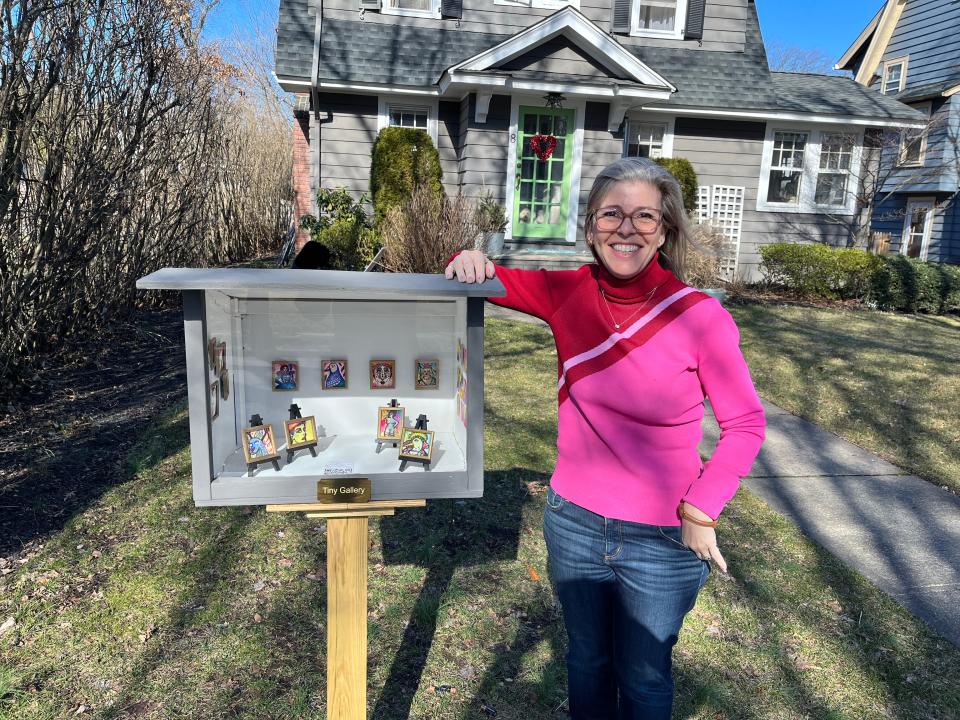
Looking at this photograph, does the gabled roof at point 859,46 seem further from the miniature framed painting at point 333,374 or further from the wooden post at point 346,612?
the wooden post at point 346,612

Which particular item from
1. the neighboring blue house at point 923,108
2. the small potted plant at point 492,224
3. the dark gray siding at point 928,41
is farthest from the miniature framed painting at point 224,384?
the dark gray siding at point 928,41

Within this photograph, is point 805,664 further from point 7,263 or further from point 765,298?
point 765,298

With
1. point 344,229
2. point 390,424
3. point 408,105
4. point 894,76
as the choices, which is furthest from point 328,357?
point 894,76

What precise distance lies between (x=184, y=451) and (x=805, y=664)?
395 cm

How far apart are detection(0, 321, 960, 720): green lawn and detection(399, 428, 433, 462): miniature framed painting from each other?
115cm

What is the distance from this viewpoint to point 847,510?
4.46 m

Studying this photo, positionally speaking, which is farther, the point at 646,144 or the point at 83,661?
the point at 646,144

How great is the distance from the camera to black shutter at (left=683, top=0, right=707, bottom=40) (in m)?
13.5

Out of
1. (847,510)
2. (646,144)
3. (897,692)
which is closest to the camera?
(897,692)

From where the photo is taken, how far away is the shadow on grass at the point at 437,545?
288 centimetres

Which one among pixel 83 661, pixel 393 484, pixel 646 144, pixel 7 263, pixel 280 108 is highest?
pixel 280 108

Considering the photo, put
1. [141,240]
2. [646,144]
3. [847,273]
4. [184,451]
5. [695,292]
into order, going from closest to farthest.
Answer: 1. [695,292]
2. [184,451]
3. [141,240]
4. [847,273]
5. [646,144]

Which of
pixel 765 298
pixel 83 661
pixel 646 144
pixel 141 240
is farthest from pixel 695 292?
pixel 646 144

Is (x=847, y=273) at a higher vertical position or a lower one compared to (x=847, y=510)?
higher
